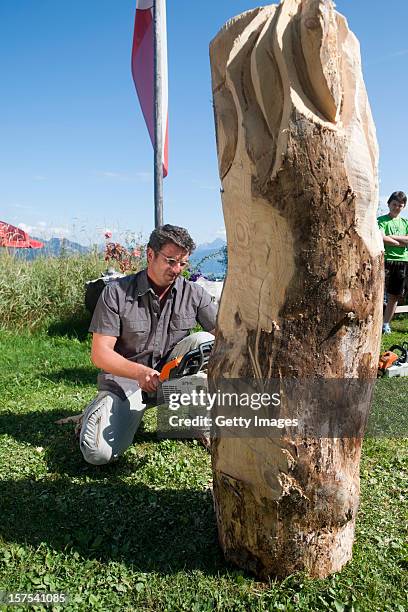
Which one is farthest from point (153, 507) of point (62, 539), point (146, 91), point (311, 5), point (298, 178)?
point (146, 91)

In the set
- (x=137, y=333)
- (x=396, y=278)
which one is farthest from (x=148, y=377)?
(x=396, y=278)

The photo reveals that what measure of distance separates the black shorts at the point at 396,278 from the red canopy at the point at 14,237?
5.34 meters

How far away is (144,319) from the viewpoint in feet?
Result: 10.1

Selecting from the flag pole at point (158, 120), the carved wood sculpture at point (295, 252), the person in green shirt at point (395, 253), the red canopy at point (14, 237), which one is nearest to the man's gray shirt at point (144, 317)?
the carved wood sculpture at point (295, 252)

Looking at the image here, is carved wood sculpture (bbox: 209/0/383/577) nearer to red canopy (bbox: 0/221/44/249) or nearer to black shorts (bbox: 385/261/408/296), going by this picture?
black shorts (bbox: 385/261/408/296)

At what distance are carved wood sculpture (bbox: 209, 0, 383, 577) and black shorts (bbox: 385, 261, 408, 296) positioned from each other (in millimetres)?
5154

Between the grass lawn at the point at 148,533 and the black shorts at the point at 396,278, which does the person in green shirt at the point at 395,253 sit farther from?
the grass lawn at the point at 148,533

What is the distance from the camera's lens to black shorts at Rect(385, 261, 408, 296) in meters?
6.69

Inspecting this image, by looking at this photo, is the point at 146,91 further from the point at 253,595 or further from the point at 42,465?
the point at 253,595

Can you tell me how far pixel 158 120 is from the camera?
16.9ft

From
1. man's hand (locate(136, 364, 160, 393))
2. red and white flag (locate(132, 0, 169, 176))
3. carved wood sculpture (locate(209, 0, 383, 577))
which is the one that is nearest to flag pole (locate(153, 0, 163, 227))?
red and white flag (locate(132, 0, 169, 176))

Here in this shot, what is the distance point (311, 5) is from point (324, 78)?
22cm

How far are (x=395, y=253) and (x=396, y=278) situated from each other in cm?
33

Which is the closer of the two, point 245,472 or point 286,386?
point 286,386
